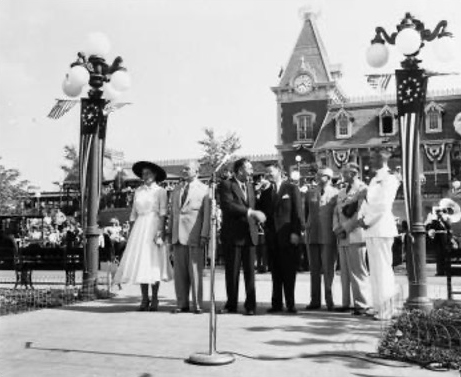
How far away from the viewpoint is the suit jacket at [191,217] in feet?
26.0

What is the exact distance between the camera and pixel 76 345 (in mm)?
5660

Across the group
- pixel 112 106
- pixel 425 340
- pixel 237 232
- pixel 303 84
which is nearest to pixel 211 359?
pixel 425 340

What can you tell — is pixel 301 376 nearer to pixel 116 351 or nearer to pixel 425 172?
pixel 116 351

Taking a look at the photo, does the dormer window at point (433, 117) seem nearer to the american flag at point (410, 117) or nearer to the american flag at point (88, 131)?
the american flag at point (88, 131)

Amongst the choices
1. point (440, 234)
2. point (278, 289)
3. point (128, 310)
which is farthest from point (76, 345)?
point (440, 234)

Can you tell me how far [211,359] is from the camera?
15.9ft

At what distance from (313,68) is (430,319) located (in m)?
41.1

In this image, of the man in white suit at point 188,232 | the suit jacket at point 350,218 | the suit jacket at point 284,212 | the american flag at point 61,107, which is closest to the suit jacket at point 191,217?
the man in white suit at point 188,232

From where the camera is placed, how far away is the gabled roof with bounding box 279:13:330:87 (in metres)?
44.7

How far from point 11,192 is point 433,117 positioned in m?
29.2

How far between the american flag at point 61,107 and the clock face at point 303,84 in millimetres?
34970

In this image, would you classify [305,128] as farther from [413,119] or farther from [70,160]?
[413,119]

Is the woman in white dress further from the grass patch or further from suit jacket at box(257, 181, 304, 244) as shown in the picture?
the grass patch

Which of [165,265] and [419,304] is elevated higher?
[165,265]
